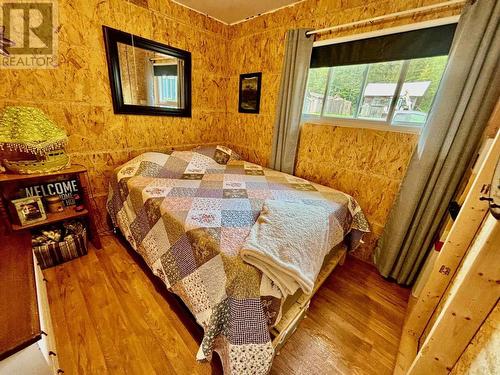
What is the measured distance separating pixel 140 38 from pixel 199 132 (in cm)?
110

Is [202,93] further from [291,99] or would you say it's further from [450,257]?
[450,257]

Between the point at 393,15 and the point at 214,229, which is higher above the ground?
the point at 393,15

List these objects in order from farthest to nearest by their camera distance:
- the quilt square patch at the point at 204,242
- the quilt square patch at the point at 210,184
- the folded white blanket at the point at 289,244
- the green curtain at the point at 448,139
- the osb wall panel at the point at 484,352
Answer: the quilt square patch at the point at 210,184 < the green curtain at the point at 448,139 < the quilt square patch at the point at 204,242 < the folded white blanket at the point at 289,244 < the osb wall panel at the point at 484,352

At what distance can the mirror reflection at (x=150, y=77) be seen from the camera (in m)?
1.93

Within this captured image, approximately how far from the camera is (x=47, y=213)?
5.51 feet

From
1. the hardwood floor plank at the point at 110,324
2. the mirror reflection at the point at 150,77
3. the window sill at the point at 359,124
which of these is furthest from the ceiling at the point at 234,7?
the hardwood floor plank at the point at 110,324

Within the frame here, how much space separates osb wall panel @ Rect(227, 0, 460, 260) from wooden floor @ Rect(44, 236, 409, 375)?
26.1 inches

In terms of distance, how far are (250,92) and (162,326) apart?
2.54 metres

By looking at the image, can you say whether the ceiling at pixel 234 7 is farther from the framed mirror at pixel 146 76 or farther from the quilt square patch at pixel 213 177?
the quilt square patch at pixel 213 177

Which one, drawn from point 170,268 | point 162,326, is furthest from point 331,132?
point 162,326

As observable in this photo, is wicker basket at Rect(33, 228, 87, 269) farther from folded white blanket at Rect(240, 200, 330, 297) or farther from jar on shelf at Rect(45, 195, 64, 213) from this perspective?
folded white blanket at Rect(240, 200, 330, 297)

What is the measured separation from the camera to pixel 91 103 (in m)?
1.81

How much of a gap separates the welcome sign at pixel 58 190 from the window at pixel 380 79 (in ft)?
7.96

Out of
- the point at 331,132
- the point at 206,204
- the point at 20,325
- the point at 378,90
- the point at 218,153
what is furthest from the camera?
the point at 218,153
